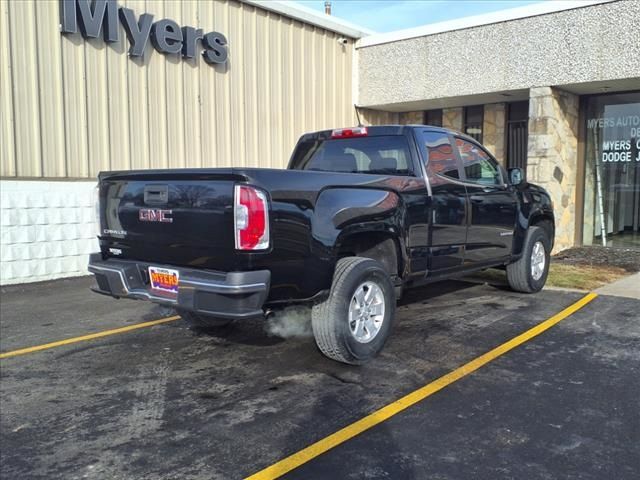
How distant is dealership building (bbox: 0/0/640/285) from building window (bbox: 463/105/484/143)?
36mm

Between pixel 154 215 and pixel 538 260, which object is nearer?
pixel 154 215

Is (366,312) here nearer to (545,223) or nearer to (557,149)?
(545,223)

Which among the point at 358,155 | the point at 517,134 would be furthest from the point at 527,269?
the point at 517,134

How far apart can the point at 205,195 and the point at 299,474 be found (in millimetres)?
1899

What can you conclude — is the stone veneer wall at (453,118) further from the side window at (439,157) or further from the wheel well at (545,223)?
the side window at (439,157)

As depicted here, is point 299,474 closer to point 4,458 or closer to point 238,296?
point 238,296

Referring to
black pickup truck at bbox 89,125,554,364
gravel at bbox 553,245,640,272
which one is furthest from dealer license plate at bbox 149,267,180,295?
gravel at bbox 553,245,640,272

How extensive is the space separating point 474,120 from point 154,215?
34.4 ft

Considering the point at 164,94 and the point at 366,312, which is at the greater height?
the point at 164,94

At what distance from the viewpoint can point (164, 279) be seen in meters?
4.21

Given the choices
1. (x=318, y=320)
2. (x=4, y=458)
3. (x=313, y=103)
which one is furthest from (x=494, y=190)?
(x=313, y=103)

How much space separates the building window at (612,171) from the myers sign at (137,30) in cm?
737

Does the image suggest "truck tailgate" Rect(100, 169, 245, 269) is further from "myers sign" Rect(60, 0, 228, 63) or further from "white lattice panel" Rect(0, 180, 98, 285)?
"myers sign" Rect(60, 0, 228, 63)

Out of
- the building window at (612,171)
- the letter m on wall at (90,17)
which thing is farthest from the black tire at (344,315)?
the building window at (612,171)
